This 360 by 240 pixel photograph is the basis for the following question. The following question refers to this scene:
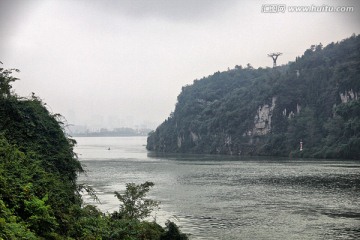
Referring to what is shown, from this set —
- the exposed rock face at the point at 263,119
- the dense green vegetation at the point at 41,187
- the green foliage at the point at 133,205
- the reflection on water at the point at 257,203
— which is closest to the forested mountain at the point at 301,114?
the exposed rock face at the point at 263,119

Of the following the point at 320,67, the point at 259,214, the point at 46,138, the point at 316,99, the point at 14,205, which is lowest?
the point at 259,214

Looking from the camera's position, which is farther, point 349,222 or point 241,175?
point 241,175

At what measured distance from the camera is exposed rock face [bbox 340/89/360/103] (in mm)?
140375

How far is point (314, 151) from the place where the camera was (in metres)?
136

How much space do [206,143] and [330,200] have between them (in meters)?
143

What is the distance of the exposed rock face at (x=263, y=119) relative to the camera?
16938cm

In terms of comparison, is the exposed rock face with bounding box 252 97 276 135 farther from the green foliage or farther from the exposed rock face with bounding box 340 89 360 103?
the green foliage

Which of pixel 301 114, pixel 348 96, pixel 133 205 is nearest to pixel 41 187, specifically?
pixel 133 205

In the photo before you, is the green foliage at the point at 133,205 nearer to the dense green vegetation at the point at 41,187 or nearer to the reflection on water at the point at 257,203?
the dense green vegetation at the point at 41,187

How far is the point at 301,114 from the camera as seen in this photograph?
6255 inches

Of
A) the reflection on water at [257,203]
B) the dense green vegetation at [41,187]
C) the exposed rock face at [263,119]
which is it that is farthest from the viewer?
the exposed rock face at [263,119]

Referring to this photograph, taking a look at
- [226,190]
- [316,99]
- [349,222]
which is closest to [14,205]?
[349,222]

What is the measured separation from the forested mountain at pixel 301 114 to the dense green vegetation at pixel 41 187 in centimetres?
10542

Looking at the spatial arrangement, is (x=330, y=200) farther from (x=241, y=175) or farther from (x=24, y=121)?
(x=24, y=121)
